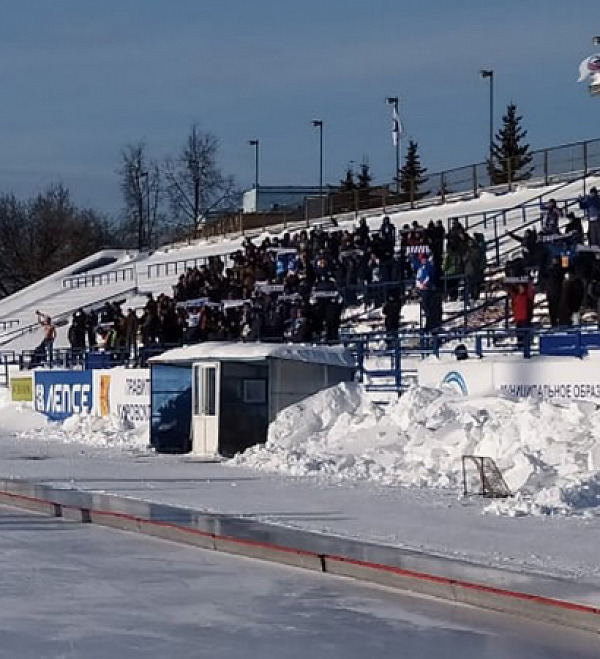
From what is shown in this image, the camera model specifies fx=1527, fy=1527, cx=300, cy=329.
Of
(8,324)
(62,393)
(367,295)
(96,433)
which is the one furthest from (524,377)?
(8,324)

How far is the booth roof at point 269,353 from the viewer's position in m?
30.7

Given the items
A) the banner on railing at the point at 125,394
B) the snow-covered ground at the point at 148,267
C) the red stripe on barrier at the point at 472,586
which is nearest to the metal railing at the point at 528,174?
the snow-covered ground at the point at 148,267

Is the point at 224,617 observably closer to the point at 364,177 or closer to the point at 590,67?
the point at 590,67

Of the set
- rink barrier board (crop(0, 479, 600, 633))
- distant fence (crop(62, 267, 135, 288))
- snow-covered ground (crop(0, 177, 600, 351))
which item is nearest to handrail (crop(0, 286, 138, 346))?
snow-covered ground (crop(0, 177, 600, 351))

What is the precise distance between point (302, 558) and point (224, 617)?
10.3 feet

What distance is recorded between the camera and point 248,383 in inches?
1228

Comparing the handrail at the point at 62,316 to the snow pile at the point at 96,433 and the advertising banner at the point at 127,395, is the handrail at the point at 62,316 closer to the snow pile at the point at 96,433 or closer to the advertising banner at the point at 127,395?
the snow pile at the point at 96,433

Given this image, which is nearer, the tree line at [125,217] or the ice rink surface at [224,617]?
the ice rink surface at [224,617]

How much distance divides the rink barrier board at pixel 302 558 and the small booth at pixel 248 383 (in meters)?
7.10

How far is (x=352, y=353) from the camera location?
3288 cm

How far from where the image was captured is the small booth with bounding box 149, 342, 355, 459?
3086 cm

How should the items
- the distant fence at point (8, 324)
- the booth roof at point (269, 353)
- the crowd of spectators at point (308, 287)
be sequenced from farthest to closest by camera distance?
the distant fence at point (8, 324), the crowd of spectators at point (308, 287), the booth roof at point (269, 353)

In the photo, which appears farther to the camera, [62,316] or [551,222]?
[62,316]

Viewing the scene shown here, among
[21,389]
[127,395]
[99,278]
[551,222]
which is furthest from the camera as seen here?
[99,278]
